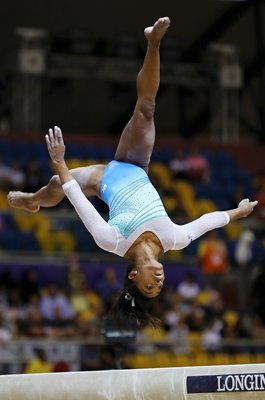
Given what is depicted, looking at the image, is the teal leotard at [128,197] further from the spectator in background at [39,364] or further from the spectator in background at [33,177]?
the spectator in background at [33,177]

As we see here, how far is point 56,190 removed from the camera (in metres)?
7.34

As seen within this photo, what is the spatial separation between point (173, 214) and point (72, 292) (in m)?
2.57

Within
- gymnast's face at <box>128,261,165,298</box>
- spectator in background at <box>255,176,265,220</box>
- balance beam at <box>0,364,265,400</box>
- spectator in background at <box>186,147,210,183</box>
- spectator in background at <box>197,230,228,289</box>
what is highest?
spectator in background at <box>186,147,210,183</box>

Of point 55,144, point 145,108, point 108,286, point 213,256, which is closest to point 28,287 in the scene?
point 108,286

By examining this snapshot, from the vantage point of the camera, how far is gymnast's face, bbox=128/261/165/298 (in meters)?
6.34

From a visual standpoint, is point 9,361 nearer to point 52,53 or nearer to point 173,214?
point 173,214

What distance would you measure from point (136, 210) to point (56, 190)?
98 cm

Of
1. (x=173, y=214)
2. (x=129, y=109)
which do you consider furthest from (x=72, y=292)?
(x=129, y=109)

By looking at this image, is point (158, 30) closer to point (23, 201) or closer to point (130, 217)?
point (130, 217)

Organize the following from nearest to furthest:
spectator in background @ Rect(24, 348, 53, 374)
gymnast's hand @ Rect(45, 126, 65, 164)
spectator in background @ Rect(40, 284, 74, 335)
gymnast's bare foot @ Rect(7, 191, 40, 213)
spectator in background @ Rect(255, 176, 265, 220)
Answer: gymnast's hand @ Rect(45, 126, 65, 164)
gymnast's bare foot @ Rect(7, 191, 40, 213)
spectator in background @ Rect(24, 348, 53, 374)
spectator in background @ Rect(40, 284, 74, 335)
spectator in background @ Rect(255, 176, 265, 220)

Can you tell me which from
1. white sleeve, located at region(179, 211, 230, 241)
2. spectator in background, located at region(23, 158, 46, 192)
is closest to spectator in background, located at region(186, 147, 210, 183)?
spectator in background, located at region(23, 158, 46, 192)

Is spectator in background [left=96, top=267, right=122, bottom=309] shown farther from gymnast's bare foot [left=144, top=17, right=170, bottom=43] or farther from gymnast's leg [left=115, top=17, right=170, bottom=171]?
gymnast's bare foot [left=144, top=17, right=170, bottom=43]

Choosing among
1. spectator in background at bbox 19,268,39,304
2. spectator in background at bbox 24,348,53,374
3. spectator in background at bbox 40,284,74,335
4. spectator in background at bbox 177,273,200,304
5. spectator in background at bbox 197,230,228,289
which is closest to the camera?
spectator in background at bbox 24,348,53,374

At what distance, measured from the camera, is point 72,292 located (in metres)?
14.2
